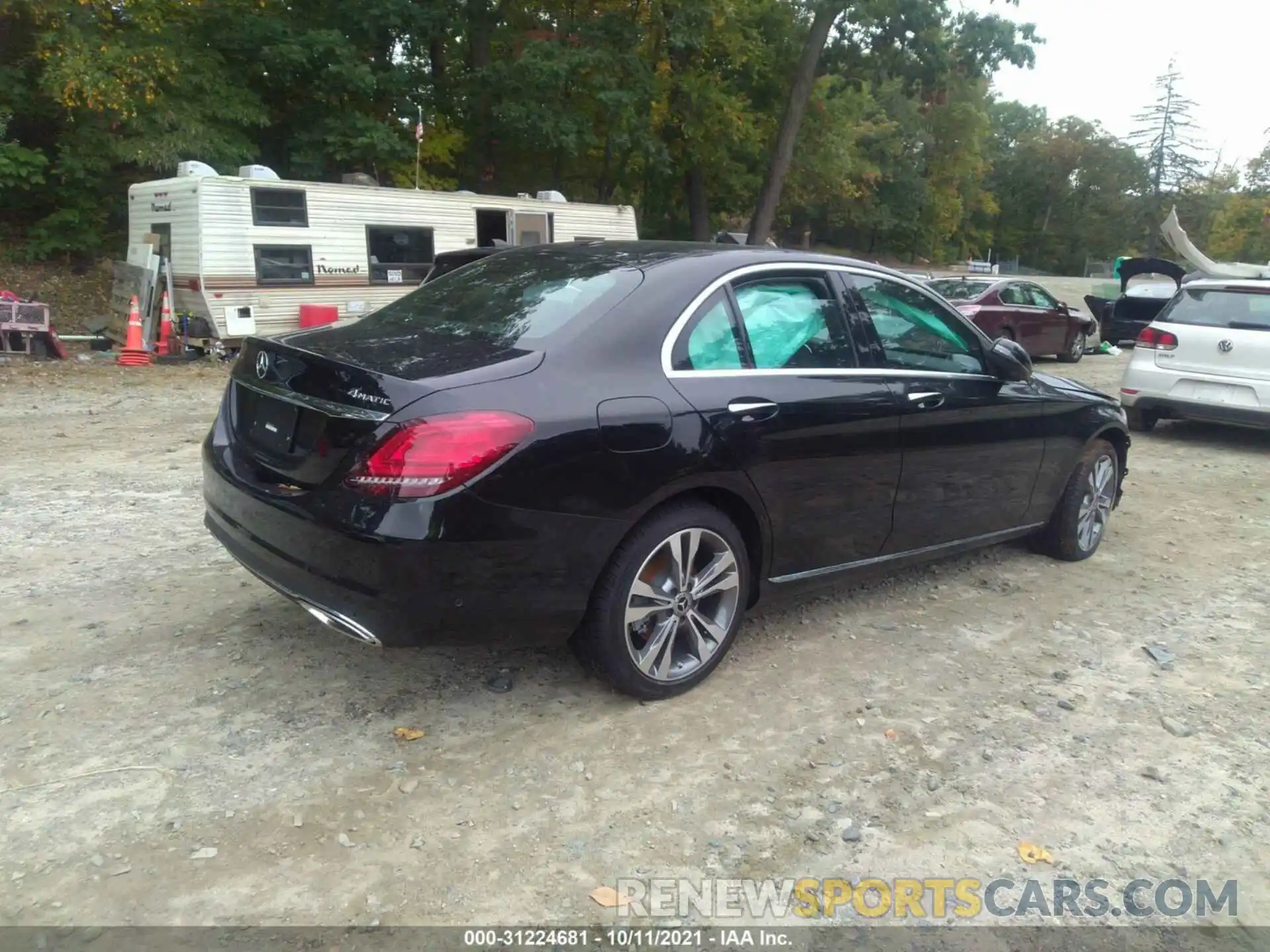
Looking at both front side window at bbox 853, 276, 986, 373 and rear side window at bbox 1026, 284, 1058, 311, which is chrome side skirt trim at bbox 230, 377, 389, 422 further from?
rear side window at bbox 1026, 284, 1058, 311

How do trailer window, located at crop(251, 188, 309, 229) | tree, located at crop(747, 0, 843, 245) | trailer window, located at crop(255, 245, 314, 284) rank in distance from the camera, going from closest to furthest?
trailer window, located at crop(251, 188, 309, 229) < trailer window, located at crop(255, 245, 314, 284) < tree, located at crop(747, 0, 843, 245)

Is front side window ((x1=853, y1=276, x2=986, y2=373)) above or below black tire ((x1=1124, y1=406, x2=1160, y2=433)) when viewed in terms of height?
above

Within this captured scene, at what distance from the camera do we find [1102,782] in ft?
10.5

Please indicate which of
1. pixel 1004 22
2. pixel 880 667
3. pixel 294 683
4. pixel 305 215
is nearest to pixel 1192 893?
pixel 880 667

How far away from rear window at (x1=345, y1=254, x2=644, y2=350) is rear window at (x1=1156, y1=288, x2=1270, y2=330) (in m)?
7.43

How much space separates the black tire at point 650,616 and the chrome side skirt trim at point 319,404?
92 cm

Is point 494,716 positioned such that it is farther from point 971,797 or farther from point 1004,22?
point 1004,22

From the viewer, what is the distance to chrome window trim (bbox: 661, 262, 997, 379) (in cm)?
344

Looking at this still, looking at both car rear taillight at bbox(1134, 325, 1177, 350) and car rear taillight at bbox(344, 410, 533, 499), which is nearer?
car rear taillight at bbox(344, 410, 533, 499)

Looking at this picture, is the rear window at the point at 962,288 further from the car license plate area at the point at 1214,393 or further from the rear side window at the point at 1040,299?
the car license plate area at the point at 1214,393

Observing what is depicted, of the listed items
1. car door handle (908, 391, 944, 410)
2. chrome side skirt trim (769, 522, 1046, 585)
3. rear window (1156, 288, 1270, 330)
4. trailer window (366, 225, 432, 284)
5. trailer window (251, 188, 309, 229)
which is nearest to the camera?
chrome side skirt trim (769, 522, 1046, 585)

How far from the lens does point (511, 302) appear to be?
3686 mm

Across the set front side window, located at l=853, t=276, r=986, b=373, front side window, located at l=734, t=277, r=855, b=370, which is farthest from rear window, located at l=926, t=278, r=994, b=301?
front side window, located at l=734, t=277, r=855, b=370

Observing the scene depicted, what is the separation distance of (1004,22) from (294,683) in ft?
81.7
